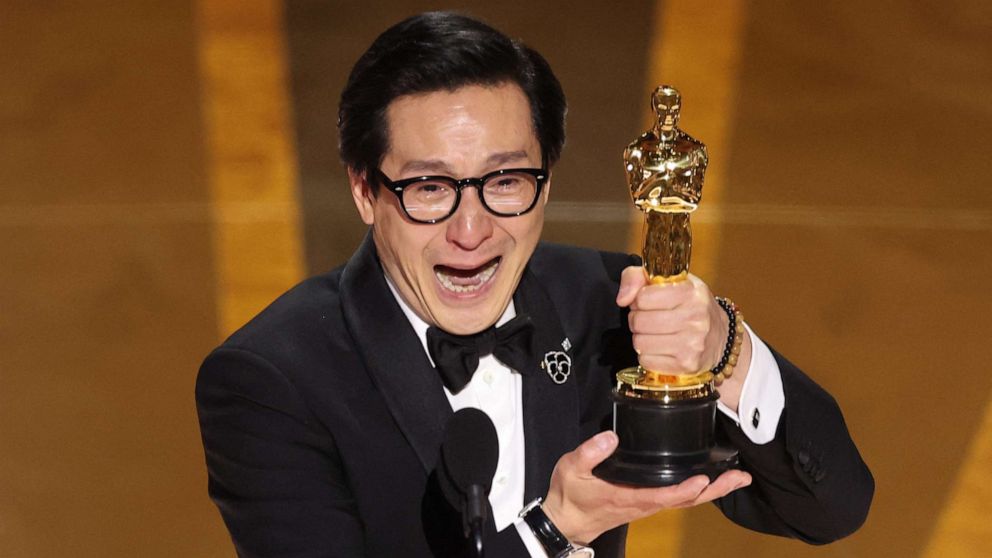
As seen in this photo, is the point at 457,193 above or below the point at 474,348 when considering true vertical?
above

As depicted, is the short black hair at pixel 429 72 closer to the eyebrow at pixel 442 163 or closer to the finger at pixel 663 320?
the eyebrow at pixel 442 163

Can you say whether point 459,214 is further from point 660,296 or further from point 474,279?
point 660,296

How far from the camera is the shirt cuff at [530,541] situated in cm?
160

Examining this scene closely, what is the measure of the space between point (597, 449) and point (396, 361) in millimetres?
417

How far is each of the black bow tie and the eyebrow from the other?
235mm

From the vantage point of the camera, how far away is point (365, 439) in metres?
1.77

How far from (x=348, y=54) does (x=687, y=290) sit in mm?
2059

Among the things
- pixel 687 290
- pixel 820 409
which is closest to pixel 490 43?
pixel 687 290

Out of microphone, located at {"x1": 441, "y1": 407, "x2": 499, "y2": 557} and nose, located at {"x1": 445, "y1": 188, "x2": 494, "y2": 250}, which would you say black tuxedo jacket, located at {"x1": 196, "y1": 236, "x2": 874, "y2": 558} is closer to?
nose, located at {"x1": 445, "y1": 188, "x2": 494, "y2": 250}

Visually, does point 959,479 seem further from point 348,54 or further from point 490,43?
point 490,43

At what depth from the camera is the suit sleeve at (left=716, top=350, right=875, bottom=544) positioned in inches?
68.3

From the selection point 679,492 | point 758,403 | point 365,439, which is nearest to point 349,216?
point 365,439

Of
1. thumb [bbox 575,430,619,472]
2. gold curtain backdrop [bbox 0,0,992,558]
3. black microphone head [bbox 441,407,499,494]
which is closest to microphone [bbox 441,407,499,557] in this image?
black microphone head [bbox 441,407,499,494]

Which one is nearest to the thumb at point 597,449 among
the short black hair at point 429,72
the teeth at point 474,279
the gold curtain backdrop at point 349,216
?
the teeth at point 474,279
